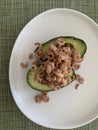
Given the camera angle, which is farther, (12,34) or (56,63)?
(12,34)

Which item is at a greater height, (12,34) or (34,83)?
(12,34)

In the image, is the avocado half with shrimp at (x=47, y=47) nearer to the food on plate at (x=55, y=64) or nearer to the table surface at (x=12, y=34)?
the food on plate at (x=55, y=64)

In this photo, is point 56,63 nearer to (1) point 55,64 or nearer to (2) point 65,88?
(1) point 55,64

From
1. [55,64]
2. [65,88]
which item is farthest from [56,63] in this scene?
[65,88]

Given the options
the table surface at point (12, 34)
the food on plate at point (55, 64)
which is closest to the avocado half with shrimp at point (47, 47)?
the food on plate at point (55, 64)

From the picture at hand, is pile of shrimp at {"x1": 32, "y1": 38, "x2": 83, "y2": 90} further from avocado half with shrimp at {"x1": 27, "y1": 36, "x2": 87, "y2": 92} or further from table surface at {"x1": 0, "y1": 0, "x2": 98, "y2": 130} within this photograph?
table surface at {"x1": 0, "y1": 0, "x2": 98, "y2": 130}

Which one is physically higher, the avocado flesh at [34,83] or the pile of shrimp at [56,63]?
the pile of shrimp at [56,63]

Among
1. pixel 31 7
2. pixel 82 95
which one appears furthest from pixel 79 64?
pixel 31 7
